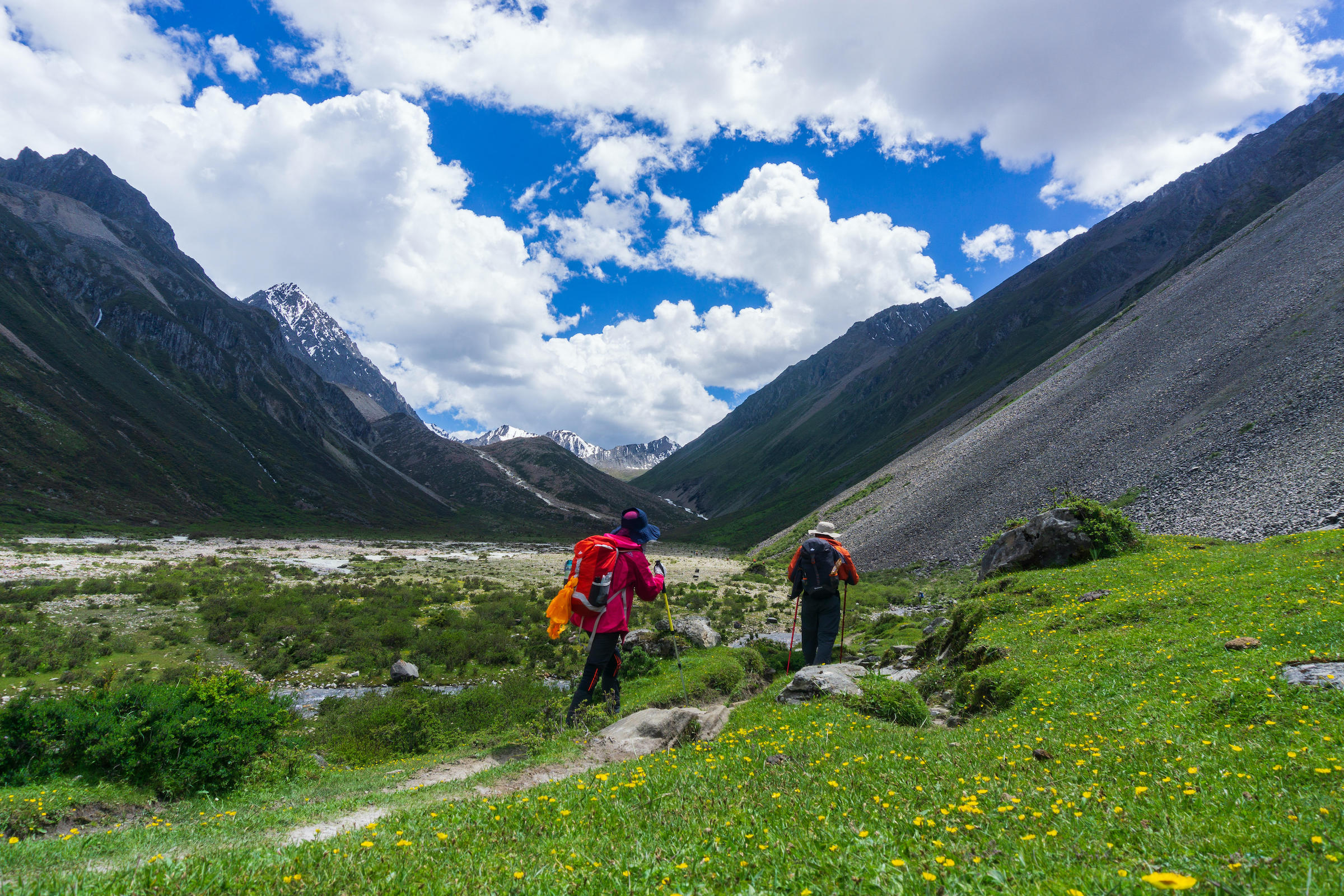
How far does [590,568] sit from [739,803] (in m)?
6.19

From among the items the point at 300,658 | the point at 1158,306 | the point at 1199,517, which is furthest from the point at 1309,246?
the point at 300,658

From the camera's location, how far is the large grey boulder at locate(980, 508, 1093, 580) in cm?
2048

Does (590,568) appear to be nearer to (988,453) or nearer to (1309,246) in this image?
(988,453)

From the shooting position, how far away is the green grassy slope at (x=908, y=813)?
3.91 metres

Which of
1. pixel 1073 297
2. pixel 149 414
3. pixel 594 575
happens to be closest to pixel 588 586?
pixel 594 575

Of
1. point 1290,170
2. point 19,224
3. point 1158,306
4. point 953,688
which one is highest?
point 19,224

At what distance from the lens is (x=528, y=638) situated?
2669 cm

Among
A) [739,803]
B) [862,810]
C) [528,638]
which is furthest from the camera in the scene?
[528,638]

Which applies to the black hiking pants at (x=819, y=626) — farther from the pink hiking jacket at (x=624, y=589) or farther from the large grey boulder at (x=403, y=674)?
the large grey boulder at (x=403, y=674)

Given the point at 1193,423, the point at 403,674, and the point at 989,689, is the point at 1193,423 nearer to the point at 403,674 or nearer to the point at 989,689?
the point at 989,689

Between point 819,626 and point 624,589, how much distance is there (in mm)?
6544

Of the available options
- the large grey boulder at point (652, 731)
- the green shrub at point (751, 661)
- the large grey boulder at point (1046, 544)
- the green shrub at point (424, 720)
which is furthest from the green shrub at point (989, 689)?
the large grey boulder at point (1046, 544)

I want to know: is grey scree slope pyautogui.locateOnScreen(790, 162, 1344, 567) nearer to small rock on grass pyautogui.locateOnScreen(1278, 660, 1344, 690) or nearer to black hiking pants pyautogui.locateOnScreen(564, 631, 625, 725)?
small rock on grass pyautogui.locateOnScreen(1278, 660, 1344, 690)

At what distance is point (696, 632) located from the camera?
21.4m
